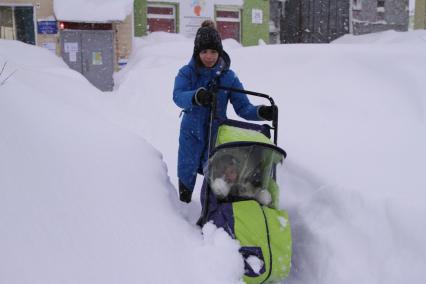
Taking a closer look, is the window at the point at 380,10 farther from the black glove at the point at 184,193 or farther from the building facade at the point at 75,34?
the black glove at the point at 184,193

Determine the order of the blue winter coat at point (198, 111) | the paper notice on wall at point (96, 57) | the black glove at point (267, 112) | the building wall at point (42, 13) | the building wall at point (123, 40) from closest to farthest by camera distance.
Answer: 1. the black glove at point (267, 112)
2. the blue winter coat at point (198, 111)
3. the building wall at point (42, 13)
4. the paper notice on wall at point (96, 57)
5. the building wall at point (123, 40)

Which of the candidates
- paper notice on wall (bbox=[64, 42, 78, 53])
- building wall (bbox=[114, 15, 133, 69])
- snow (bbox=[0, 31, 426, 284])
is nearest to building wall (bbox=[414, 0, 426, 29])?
building wall (bbox=[114, 15, 133, 69])

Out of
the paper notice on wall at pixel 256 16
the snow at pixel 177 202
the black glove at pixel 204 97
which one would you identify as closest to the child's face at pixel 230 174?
the snow at pixel 177 202

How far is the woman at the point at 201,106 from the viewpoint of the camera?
307cm

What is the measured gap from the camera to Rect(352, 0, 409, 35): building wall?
2209 centimetres

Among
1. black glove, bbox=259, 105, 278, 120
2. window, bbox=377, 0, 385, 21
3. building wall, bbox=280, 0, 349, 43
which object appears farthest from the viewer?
window, bbox=377, 0, 385, 21

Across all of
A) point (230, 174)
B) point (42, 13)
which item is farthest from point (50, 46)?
point (230, 174)

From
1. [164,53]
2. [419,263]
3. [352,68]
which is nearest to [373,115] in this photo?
[352,68]

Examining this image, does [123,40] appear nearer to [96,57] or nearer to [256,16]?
[96,57]

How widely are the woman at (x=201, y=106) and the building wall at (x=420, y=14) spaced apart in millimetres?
18703

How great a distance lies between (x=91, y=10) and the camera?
509 inches

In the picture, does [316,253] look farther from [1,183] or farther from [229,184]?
[1,183]

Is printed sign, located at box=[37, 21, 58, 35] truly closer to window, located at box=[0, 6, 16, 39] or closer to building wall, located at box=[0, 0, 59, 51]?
building wall, located at box=[0, 0, 59, 51]

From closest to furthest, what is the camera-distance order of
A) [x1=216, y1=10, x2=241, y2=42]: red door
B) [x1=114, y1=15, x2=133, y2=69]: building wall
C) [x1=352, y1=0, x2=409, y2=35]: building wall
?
[x1=114, y1=15, x2=133, y2=69]: building wall → [x1=216, y1=10, x2=241, y2=42]: red door → [x1=352, y1=0, x2=409, y2=35]: building wall
